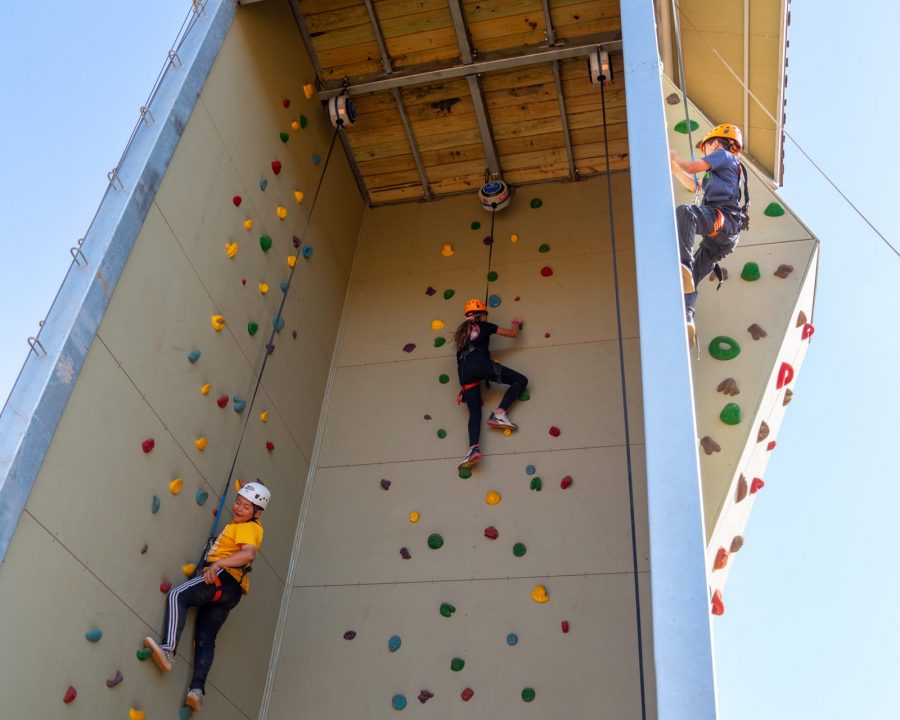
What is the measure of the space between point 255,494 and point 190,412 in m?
0.52

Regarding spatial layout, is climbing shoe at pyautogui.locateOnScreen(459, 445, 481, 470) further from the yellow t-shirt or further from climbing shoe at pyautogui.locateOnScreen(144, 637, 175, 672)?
climbing shoe at pyautogui.locateOnScreen(144, 637, 175, 672)

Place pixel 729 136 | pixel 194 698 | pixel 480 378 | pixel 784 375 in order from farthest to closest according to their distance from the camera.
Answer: pixel 480 378 → pixel 729 136 → pixel 784 375 → pixel 194 698

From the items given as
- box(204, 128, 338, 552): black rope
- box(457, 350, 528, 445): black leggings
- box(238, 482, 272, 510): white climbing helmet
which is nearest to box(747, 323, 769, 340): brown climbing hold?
box(457, 350, 528, 445): black leggings

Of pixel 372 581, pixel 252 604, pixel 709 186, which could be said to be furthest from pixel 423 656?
pixel 709 186

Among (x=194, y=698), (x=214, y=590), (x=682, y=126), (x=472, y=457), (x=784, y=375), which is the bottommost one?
(x=194, y=698)

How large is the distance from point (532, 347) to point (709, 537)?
2.37 meters

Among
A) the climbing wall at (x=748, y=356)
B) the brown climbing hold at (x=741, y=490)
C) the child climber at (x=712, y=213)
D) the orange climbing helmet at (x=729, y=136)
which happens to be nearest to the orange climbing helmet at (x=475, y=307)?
the climbing wall at (x=748, y=356)

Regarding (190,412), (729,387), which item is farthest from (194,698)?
(729,387)

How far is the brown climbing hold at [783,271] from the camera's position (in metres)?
5.04

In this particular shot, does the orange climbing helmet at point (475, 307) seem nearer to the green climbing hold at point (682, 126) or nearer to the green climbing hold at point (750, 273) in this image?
the green climbing hold at point (682, 126)

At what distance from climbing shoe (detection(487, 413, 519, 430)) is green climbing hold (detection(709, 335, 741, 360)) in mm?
1638

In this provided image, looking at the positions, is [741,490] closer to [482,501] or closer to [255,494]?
[482,501]

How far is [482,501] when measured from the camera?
6023mm

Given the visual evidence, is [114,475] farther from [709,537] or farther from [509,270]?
[509,270]
